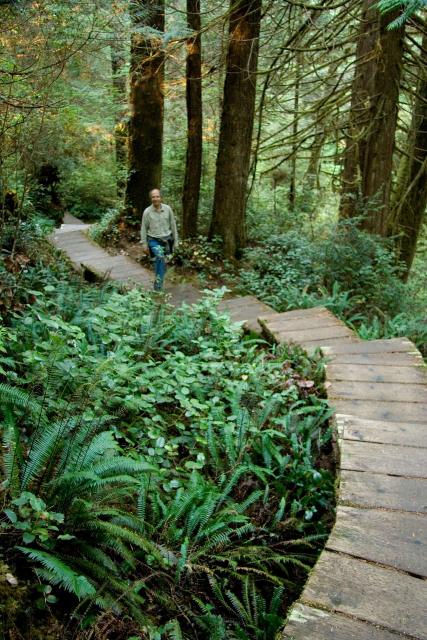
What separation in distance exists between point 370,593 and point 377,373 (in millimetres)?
2383

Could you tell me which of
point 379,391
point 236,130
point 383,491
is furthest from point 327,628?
point 236,130

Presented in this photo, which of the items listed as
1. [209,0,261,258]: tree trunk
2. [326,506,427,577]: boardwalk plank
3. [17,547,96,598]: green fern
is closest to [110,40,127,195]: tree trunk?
[209,0,261,258]: tree trunk

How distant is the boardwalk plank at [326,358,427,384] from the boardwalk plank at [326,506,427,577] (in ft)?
5.45

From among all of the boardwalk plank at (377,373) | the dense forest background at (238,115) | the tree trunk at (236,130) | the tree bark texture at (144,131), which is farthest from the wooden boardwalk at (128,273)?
the tree trunk at (236,130)

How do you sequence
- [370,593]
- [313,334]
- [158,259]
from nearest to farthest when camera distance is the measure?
[370,593] < [313,334] < [158,259]

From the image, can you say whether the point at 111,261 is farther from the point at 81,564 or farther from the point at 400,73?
the point at 81,564

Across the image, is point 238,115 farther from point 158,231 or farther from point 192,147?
point 158,231

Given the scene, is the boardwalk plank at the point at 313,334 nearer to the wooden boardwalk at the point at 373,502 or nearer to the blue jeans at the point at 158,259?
the wooden boardwalk at the point at 373,502

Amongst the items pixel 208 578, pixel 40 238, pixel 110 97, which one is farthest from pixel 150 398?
pixel 110 97

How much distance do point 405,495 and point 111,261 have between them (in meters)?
9.25

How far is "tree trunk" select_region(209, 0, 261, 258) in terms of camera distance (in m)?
9.59

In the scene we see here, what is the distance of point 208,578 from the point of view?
2797 mm

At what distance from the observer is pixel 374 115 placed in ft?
28.8

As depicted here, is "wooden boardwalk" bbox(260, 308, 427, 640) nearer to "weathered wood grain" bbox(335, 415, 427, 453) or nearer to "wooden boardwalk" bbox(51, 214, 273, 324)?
"weathered wood grain" bbox(335, 415, 427, 453)
